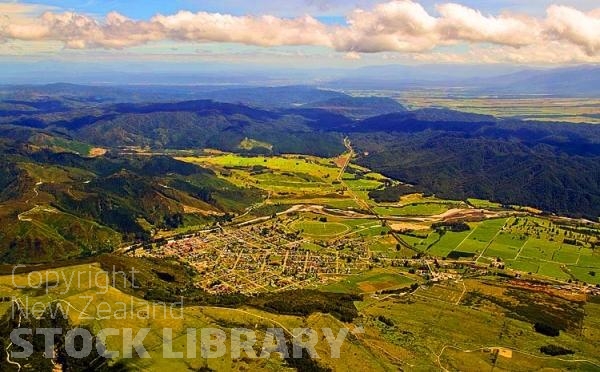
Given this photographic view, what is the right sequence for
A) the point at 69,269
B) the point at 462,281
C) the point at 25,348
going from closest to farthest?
the point at 25,348 < the point at 69,269 < the point at 462,281

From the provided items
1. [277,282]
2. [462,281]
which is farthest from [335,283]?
[462,281]

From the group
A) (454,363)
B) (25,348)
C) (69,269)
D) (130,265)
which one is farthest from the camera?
(130,265)

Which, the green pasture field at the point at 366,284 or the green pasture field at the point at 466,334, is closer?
the green pasture field at the point at 466,334

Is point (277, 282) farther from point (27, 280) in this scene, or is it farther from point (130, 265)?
point (27, 280)

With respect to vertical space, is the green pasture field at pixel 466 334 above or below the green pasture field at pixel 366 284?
above

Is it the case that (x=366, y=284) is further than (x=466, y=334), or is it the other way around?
(x=366, y=284)

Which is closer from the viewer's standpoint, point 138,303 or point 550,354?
point 550,354

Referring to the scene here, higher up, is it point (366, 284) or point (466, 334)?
point (466, 334)

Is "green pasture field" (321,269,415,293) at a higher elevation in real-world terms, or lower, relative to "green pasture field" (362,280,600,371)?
lower

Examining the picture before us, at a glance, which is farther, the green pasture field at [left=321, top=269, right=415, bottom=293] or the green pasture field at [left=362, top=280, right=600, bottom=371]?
the green pasture field at [left=321, top=269, right=415, bottom=293]

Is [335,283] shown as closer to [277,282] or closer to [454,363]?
[277,282]
